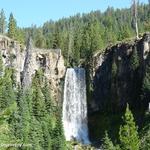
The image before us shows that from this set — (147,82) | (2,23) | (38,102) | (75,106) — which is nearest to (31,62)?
(75,106)

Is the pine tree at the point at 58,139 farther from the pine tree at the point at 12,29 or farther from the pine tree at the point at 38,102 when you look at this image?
the pine tree at the point at 12,29

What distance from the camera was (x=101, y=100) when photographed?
303ft

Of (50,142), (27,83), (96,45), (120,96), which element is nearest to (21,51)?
(27,83)

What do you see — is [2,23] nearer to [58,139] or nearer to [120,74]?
[120,74]

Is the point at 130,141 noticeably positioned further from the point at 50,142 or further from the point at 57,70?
the point at 57,70

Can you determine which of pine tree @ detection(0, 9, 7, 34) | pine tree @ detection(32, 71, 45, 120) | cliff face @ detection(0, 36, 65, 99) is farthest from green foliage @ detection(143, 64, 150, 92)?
pine tree @ detection(0, 9, 7, 34)

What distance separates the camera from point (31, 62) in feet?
324

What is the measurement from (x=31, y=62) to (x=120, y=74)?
783 inches

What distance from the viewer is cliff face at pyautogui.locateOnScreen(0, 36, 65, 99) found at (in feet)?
318

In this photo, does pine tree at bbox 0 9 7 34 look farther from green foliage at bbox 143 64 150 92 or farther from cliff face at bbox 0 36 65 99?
green foliage at bbox 143 64 150 92

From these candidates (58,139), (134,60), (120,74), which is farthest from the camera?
(120,74)

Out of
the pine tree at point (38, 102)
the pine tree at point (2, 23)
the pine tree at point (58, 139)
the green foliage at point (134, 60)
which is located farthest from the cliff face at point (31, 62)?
the pine tree at point (2, 23)

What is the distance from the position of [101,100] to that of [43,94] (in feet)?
37.2

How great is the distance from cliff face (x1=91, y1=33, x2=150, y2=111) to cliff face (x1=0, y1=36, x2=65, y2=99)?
8508mm
